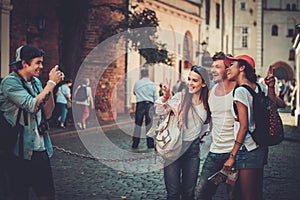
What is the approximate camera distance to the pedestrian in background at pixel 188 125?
5977mm

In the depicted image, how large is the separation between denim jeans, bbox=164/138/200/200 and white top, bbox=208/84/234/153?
0.35 m

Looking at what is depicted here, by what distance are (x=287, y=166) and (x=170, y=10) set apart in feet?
73.2

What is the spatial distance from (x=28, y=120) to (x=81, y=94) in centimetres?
1416

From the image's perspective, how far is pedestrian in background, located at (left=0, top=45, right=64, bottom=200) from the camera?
5207 millimetres

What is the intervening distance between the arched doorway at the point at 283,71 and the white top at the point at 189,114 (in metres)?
51.4

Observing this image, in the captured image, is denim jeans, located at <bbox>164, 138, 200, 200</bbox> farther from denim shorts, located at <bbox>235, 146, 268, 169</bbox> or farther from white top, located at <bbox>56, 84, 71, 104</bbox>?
white top, located at <bbox>56, 84, 71, 104</bbox>

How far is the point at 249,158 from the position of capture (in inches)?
211

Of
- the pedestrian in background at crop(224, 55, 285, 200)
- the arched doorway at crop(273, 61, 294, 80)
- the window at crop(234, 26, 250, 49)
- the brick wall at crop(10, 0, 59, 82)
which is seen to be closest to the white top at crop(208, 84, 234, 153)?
the pedestrian in background at crop(224, 55, 285, 200)

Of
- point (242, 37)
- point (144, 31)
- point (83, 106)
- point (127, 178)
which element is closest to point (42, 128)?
point (127, 178)

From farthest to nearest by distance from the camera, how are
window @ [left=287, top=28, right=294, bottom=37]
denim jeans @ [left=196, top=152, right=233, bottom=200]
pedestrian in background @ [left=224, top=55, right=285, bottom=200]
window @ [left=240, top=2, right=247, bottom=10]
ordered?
1. window @ [left=287, top=28, right=294, bottom=37]
2. window @ [left=240, top=2, right=247, bottom=10]
3. denim jeans @ [left=196, top=152, right=233, bottom=200]
4. pedestrian in background @ [left=224, top=55, right=285, bottom=200]

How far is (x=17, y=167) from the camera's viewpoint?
5273mm

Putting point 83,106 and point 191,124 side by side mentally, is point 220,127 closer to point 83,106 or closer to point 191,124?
point 191,124

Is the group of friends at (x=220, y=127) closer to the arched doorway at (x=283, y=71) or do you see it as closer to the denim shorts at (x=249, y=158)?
the denim shorts at (x=249, y=158)

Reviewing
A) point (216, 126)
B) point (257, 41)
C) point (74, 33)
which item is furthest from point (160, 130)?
point (257, 41)
